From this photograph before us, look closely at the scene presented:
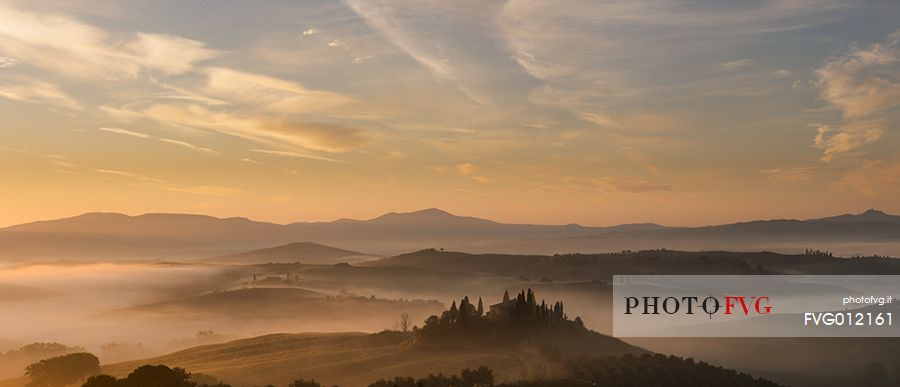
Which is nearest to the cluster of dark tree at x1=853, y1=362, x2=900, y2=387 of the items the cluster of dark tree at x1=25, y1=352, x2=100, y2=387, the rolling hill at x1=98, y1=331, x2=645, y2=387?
the rolling hill at x1=98, y1=331, x2=645, y2=387

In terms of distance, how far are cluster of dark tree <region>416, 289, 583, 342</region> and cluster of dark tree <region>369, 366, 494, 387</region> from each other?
35.4m

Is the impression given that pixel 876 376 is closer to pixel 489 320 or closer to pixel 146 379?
pixel 489 320

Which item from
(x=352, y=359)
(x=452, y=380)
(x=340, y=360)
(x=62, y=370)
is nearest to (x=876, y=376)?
(x=452, y=380)

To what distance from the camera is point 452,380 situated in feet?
384

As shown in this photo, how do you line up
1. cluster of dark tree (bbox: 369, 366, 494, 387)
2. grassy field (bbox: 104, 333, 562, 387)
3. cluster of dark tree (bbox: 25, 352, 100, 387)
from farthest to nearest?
cluster of dark tree (bbox: 25, 352, 100, 387), grassy field (bbox: 104, 333, 562, 387), cluster of dark tree (bbox: 369, 366, 494, 387)

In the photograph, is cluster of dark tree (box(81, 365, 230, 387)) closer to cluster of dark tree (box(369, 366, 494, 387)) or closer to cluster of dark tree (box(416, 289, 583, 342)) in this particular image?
cluster of dark tree (box(369, 366, 494, 387))

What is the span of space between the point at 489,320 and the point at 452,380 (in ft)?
152

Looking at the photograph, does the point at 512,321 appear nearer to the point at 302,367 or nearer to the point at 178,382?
the point at 302,367

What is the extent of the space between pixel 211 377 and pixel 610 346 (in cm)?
8490

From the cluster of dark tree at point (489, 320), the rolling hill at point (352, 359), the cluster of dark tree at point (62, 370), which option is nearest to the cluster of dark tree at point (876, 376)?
the rolling hill at point (352, 359)

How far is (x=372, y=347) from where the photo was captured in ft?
518

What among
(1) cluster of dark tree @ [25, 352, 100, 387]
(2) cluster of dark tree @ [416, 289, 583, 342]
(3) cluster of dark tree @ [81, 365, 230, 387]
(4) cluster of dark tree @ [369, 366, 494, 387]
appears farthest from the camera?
(2) cluster of dark tree @ [416, 289, 583, 342]

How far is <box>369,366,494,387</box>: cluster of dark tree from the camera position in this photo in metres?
114

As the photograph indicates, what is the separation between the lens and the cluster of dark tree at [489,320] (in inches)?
6260
